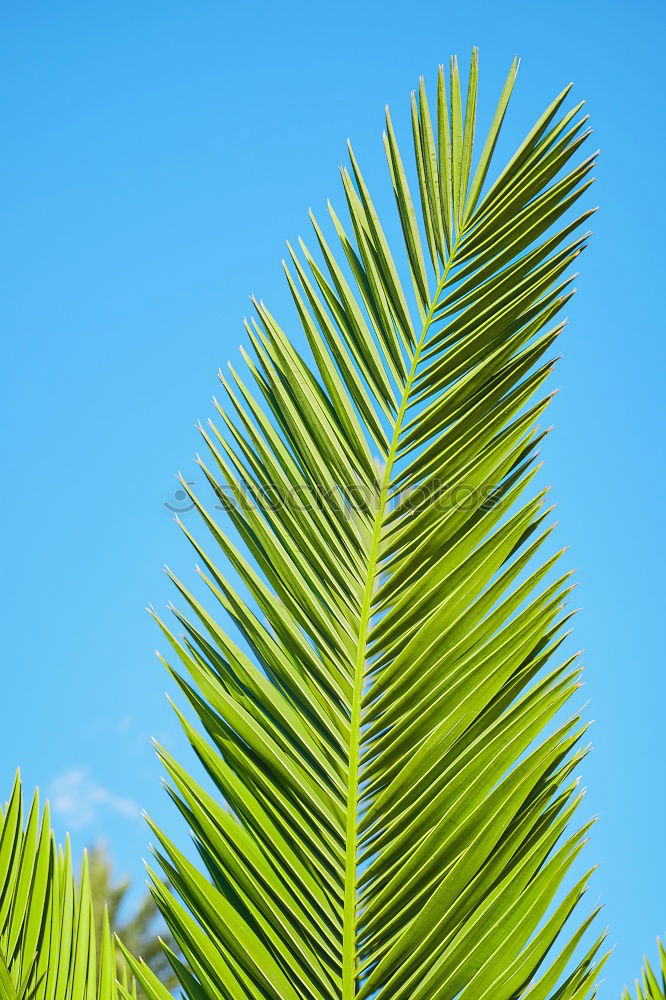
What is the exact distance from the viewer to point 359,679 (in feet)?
3.80

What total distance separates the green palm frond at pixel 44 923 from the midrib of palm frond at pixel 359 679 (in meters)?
0.34

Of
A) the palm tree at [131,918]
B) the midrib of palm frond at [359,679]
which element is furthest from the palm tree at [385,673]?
the palm tree at [131,918]

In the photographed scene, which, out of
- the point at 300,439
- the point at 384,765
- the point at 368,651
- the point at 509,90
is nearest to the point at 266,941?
the point at 384,765

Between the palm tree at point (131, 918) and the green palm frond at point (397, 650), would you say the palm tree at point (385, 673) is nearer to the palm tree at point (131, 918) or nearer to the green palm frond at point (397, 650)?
the green palm frond at point (397, 650)

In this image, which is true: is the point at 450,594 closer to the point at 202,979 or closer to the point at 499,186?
the point at 202,979

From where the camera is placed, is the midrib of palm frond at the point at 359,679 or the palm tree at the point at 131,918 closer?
the midrib of palm frond at the point at 359,679

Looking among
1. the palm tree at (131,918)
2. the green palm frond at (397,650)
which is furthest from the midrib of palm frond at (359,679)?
the palm tree at (131,918)

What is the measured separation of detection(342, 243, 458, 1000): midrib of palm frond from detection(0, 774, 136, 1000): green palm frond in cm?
34

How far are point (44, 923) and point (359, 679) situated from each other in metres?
0.57

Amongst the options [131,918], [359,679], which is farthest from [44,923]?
[131,918]

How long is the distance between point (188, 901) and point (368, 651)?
38 cm

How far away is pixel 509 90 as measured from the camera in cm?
138

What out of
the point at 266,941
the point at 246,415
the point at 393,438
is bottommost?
the point at 266,941

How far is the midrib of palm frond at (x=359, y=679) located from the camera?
1036 millimetres
